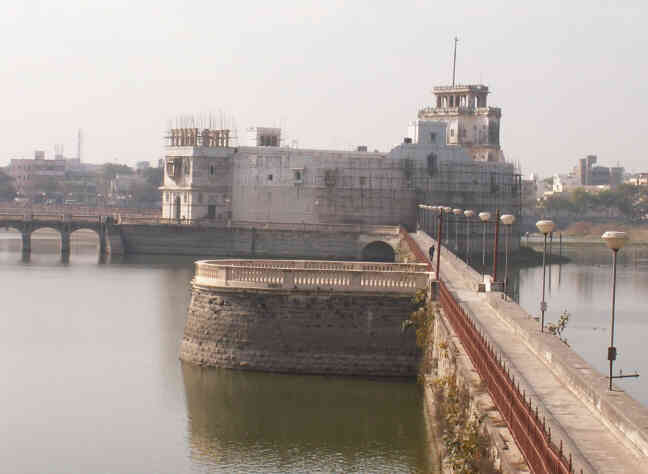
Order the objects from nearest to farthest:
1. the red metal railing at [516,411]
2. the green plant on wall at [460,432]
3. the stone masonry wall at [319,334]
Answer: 1. the red metal railing at [516,411]
2. the green plant on wall at [460,432]
3. the stone masonry wall at [319,334]

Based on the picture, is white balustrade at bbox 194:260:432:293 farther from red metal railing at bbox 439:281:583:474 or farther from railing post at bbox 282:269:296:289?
red metal railing at bbox 439:281:583:474

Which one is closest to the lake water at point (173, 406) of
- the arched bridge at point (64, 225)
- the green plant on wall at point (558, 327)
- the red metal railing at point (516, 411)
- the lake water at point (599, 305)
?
the lake water at point (599, 305)

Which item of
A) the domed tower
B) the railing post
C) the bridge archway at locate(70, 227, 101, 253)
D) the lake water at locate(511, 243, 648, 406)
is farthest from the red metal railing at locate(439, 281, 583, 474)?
the domed tower

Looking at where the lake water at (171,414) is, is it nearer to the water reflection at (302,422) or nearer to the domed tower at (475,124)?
the water reflection at (302,422)

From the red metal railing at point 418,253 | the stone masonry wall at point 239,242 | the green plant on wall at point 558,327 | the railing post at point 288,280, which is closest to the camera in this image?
the green plant on wall at point 558,327

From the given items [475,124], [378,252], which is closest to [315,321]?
[378,252]

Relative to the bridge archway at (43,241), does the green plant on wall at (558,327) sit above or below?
above

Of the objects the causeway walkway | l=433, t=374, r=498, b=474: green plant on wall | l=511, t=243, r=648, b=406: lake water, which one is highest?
the causeway walkway

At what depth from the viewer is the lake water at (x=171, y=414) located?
1025 inches

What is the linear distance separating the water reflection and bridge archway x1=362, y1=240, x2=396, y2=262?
5335cm

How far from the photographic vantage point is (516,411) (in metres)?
17.3

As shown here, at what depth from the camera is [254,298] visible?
34250 mm

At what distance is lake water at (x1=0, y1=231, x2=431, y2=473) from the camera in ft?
85.4

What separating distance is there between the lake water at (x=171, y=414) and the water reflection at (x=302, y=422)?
0.09 feet
